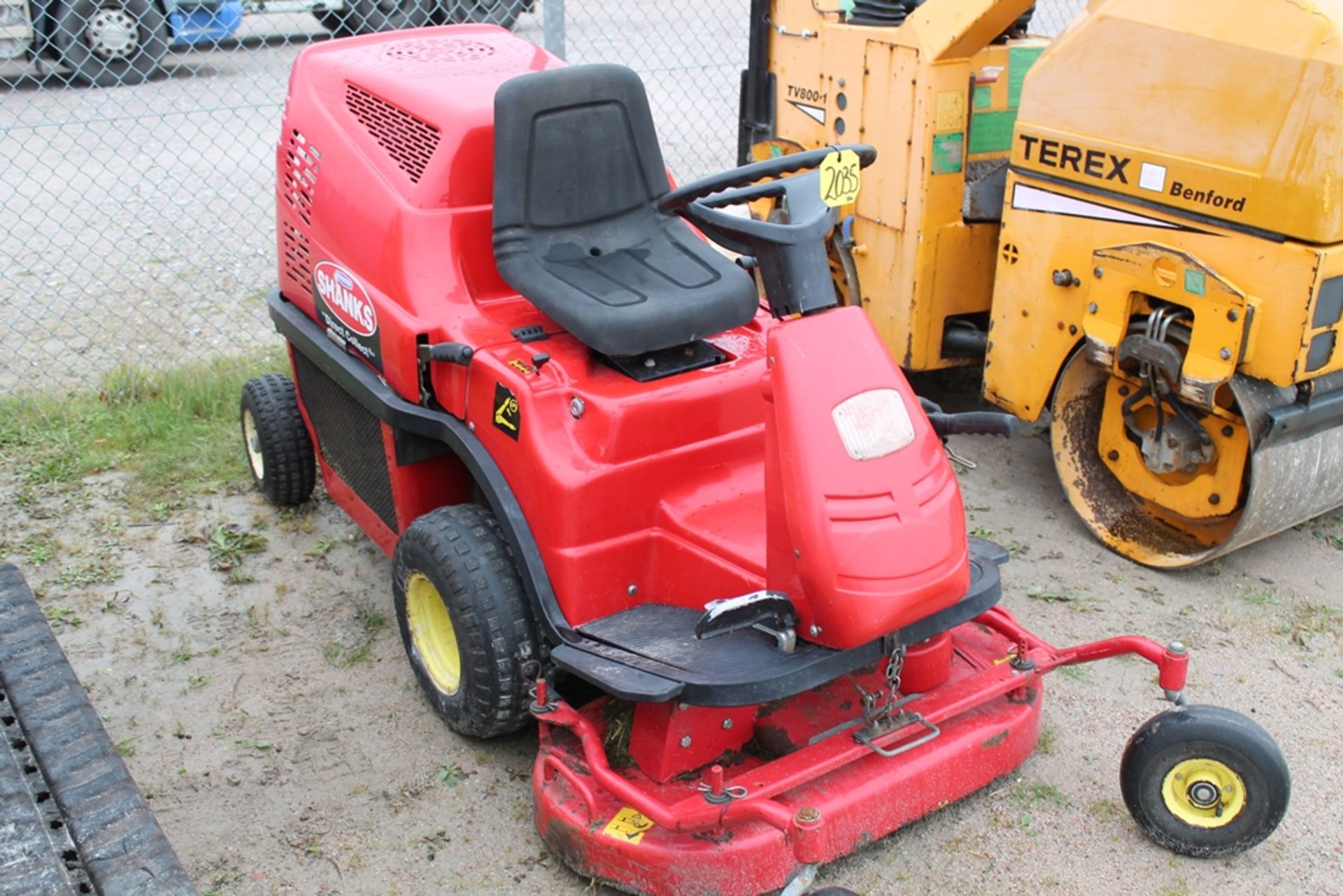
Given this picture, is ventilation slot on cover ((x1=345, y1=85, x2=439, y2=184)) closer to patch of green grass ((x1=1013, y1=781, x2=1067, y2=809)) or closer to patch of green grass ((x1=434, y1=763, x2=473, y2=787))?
patch of green grass ((x1=434, y1=763, x2=473, y2=787))

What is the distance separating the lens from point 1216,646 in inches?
139

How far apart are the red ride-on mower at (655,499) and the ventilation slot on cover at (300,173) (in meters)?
0.01

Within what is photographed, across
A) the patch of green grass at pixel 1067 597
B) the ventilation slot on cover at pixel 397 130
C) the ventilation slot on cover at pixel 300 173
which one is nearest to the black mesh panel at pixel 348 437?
the ventilation slot on cover at pixel 300 173

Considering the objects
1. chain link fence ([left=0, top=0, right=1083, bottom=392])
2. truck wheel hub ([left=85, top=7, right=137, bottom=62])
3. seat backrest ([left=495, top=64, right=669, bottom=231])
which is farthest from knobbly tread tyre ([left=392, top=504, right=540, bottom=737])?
truck wheel hub ([left=85, top=7, right=137, bottom=62])

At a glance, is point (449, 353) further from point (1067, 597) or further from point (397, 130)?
point (1067, 597)

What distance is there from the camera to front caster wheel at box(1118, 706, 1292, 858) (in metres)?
2.66

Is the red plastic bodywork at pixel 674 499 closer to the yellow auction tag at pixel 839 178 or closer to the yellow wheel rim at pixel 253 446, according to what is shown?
the yellow auction tag at pixel 839 178

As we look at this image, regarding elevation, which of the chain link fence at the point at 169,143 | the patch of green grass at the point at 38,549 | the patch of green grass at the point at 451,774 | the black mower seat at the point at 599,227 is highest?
the black mower seat at the point at 599,227

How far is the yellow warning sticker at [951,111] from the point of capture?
4141mm

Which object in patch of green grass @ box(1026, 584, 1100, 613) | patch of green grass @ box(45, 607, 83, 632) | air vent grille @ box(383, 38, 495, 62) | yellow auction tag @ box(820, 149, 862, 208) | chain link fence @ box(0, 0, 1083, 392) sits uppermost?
air vent grille @ box(383, 38, 495, 62)

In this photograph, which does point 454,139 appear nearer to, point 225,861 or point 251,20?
point 225,861

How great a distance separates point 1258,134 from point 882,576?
5.29ft

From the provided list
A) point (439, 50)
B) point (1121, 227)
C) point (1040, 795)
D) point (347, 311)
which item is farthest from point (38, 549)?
point (1121, 227)

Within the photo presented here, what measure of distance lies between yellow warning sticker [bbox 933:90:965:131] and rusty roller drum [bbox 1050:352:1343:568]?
0.84m
